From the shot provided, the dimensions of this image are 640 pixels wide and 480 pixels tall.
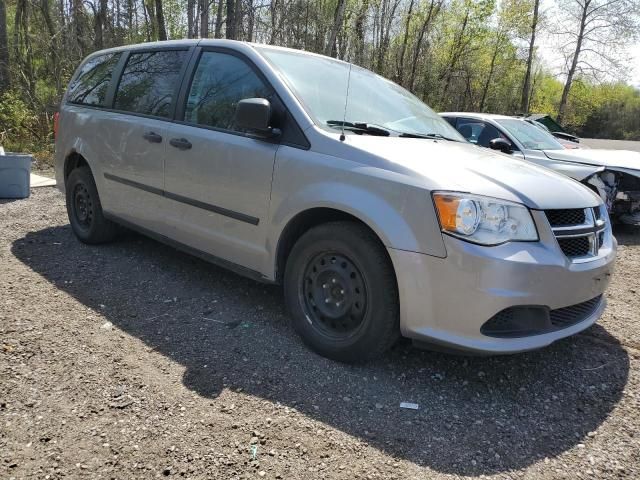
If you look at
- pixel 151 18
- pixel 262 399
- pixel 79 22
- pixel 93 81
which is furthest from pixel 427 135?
pixel 151 18

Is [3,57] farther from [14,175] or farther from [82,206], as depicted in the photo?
[82,206]

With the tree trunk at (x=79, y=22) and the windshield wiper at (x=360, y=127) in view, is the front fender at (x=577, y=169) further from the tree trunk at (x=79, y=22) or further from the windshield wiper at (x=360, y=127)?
the tree trunk at (x=79, y=22)

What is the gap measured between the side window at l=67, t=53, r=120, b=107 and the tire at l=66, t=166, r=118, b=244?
0.69 m

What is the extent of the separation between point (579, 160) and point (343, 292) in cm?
549

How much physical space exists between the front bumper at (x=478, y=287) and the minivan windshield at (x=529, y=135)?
5.34 m

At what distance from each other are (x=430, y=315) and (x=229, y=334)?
55.2 inches

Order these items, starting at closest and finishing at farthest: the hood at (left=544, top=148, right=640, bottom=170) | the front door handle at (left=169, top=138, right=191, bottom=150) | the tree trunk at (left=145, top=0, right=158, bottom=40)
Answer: the front door handle at (left=169, top=138, right=191, bottom=150) → the hood at (left=544, top=148, right=640, bottom=170) → the tree trunk at (left=145, top=0, right=158, bottom=40)

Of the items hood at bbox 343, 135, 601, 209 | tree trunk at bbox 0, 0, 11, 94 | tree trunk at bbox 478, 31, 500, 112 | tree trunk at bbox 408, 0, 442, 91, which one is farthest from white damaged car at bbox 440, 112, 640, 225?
tree trunk at bbox 478, 31, 500, 112

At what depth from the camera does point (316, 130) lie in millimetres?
2980

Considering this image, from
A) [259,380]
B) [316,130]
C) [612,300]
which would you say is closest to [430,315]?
[259,380]

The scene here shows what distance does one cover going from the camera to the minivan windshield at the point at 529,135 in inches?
293

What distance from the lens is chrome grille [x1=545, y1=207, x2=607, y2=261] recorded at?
2.60 m

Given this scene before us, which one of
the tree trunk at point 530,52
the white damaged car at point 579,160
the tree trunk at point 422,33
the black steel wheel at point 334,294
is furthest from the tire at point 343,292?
the tree trunk at point 530,52

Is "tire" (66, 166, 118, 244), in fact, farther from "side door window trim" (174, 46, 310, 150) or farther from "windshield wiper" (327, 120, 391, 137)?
"windshield wiper" (327, 120, 391, 137)
